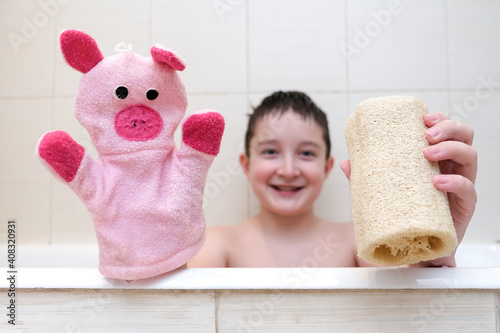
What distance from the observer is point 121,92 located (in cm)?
63

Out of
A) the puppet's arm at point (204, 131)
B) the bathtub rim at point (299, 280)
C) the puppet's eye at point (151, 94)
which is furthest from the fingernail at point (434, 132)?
the puppet's eye at point (151, 94)

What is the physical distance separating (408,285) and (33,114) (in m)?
1.25

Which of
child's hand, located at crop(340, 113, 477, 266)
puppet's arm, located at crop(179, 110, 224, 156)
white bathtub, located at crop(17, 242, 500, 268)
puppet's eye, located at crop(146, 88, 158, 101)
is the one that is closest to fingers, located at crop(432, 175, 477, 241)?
child's hand, located at crop(340, 113, 477, 266)

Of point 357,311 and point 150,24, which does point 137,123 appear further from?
point 150,24

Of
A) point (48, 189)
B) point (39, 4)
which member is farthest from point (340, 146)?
point (39, 4)

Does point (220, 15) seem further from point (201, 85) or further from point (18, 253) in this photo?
point (18, 253)

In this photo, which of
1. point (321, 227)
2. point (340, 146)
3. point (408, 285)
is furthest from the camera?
point (340, 146)

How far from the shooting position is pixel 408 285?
0.59 m

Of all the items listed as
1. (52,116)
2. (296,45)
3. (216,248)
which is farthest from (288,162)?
(52,116)

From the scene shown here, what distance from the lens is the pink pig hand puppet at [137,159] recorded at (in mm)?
622

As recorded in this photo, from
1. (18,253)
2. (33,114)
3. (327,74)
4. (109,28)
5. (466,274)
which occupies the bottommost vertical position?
(18,253)

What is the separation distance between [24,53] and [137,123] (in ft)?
3.20

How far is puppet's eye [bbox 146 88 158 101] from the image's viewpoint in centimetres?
64

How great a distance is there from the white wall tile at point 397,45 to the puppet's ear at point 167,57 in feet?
2.76
